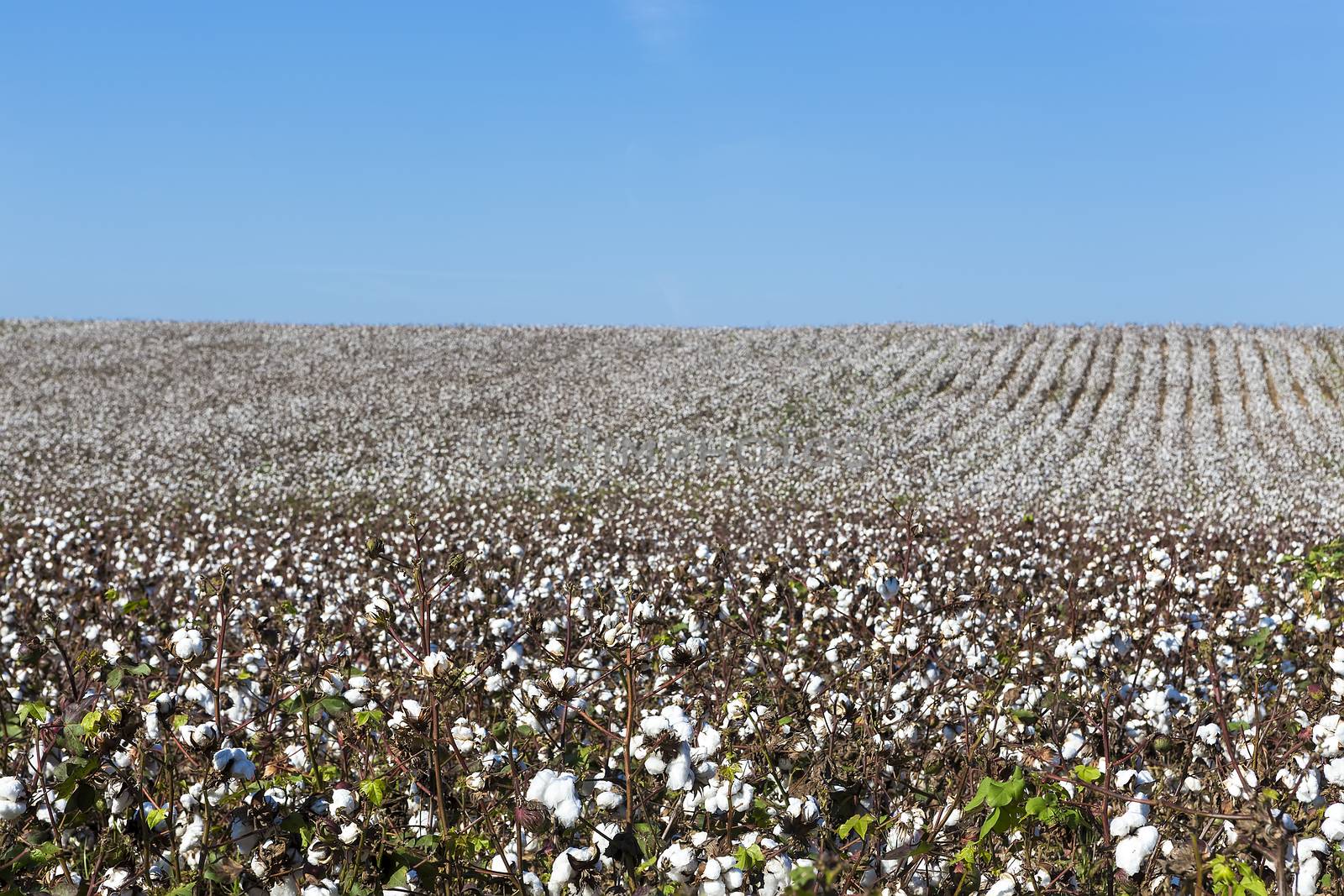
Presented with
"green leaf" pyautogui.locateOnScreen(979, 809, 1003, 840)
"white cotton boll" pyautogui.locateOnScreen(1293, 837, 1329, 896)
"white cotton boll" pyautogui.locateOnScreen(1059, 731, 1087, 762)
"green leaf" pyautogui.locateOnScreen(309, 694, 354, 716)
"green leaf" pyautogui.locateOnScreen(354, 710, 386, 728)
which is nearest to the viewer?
"green leaf" pyautogui.locateOnScreen(979, 809, 1003, 840)

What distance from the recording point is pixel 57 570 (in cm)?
1178

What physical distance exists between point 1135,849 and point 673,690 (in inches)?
132

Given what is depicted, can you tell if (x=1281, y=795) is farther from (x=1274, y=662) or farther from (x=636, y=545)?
(x=636, y=545)

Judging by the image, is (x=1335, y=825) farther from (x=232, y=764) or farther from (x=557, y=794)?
(x=232, y=764)

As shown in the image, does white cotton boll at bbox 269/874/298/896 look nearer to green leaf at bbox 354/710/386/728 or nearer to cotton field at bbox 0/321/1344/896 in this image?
cotton field at bbox 0/321/1344/896

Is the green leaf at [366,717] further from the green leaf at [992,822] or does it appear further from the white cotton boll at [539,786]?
the green leaf at [992,822]

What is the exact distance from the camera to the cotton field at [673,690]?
2.93 m

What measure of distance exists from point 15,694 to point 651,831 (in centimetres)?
714

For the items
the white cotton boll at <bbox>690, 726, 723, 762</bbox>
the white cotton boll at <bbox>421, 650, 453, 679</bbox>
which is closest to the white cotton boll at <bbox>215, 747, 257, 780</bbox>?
the white cotton boll at <bbox>421, 650, 453, 679</bbox>

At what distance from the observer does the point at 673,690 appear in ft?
19.0

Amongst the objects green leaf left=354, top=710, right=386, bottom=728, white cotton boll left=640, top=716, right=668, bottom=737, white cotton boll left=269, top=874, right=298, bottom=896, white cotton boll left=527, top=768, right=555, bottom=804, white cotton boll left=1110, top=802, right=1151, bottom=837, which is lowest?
white cotton boll left=269, top=874, right=298, bottom=896

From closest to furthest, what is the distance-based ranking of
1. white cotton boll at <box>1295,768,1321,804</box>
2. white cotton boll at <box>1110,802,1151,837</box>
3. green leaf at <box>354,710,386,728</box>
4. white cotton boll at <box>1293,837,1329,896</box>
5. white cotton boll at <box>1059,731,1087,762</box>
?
1. white cotton boll at <box>1293,837,1329,896</box>
2. white cotton boll at <box>1110,802,1151,837</box>
3. white cotton boll at <box>1295,768,1321,804</box>
4. white cotton boll at <box>1059,731,1087,762</box>
5. green leaf at <box>354,710,386,728</box>

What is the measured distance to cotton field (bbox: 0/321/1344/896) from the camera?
293 cm

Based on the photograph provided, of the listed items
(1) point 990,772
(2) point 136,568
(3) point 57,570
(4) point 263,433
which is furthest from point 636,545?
(4) point 263,433
